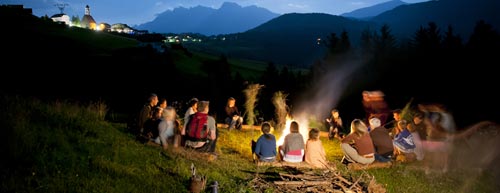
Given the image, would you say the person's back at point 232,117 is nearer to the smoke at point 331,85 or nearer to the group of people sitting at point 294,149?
the group of people sitting at point 294,149

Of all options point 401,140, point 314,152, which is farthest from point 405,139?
point 314,152

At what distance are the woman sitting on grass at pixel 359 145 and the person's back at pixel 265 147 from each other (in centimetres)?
201

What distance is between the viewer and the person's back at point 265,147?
10.5 m

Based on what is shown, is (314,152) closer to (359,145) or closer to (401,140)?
(359,145)

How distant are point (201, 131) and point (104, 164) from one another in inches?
118

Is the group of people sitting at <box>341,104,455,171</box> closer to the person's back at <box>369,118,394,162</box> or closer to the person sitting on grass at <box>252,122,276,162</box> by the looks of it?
the person's back at <box>369,118,394,162</box>

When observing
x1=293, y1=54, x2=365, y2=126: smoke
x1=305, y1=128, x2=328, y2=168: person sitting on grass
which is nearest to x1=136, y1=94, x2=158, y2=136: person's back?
x1=305, y1=128, x2=328, y2=168: person sitting on grass

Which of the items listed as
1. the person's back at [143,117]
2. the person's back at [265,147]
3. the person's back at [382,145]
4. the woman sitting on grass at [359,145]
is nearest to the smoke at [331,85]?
the person's back at [382,145]

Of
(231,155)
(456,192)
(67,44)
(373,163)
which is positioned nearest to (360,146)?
(373,163)

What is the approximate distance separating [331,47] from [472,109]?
1993 cm

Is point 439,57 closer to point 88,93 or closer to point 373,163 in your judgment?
point 373,163

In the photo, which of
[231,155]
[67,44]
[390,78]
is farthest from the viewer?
[67,44]

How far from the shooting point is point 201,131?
1070cm

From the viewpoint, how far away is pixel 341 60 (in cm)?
4456
